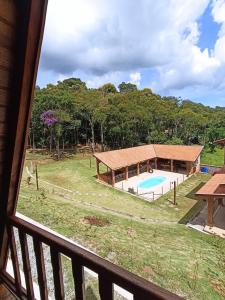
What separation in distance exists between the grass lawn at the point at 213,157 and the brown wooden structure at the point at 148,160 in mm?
3786

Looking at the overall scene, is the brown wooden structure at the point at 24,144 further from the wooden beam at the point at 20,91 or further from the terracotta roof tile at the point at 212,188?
the terracotta roof tile at the point at 212,188

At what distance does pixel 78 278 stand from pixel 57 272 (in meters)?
0.33

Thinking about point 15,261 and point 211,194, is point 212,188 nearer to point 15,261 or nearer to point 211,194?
point 211,194

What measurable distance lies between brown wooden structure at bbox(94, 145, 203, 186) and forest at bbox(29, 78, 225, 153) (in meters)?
5.40

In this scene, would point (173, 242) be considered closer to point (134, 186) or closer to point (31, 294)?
point (31, 294)

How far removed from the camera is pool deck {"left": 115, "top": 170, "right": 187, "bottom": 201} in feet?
57.0

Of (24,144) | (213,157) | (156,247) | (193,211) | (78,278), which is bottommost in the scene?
(156,247)

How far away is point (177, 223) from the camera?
12.5 m

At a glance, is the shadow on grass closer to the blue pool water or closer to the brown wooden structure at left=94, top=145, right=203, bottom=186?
the blue pool water

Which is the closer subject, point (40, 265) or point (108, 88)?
point (40, 265)

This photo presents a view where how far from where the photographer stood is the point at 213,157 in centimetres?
2914

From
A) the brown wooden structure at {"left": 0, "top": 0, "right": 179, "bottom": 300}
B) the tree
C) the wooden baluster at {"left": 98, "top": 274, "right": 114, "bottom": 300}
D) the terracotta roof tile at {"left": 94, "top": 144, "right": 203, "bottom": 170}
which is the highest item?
the tree

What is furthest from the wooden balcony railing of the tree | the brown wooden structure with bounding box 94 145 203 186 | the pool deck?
the tree

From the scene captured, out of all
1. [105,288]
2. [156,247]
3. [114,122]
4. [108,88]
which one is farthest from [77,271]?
[108,88]
